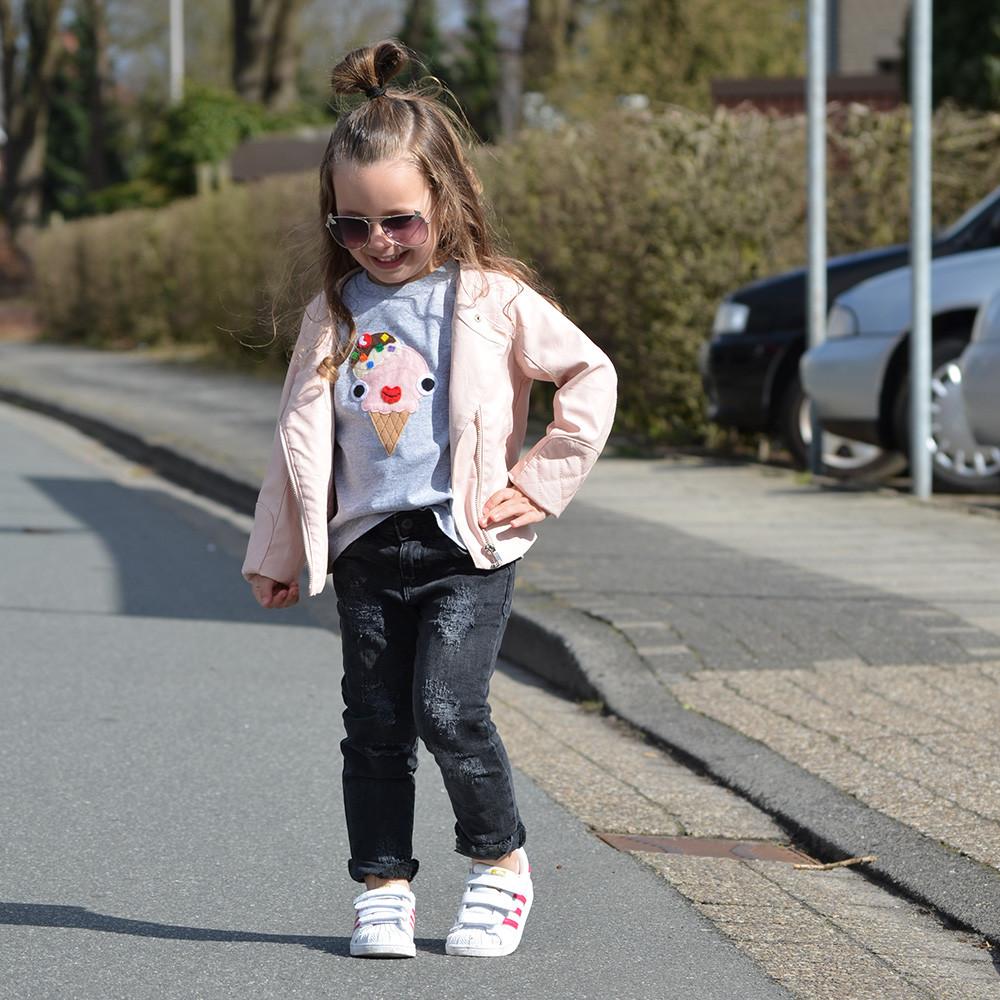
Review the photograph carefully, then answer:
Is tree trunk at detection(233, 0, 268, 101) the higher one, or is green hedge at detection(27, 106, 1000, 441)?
tree trunk at detection(233, 0, 268, 101)

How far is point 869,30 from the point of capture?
38.6 meters

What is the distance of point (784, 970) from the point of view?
3.84 meters

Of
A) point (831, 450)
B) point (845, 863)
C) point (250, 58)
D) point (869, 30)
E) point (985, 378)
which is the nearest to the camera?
point (845, 863)

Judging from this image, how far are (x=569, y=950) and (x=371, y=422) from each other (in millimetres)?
1108

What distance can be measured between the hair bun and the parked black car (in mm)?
8215

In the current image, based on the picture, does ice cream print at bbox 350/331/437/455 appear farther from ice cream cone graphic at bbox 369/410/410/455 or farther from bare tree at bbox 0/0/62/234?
bare tree at bbox 0/0/62/234

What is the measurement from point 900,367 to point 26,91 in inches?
2001

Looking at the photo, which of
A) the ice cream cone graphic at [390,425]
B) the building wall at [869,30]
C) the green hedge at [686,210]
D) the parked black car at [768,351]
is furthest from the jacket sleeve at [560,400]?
the building wall at [869,30]

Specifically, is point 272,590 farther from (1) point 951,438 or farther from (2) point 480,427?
(1) point 951,438

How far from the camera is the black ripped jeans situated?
3748 mm

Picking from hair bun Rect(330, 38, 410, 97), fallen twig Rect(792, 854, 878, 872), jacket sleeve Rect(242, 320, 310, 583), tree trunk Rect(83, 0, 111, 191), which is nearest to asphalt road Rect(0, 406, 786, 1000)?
fallen twig Rect(792, 854, 878, 872)

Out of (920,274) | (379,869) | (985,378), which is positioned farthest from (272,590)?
(920,274)

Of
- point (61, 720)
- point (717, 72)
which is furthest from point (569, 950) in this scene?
point (717, 72)

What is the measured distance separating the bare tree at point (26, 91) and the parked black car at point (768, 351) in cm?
4541
